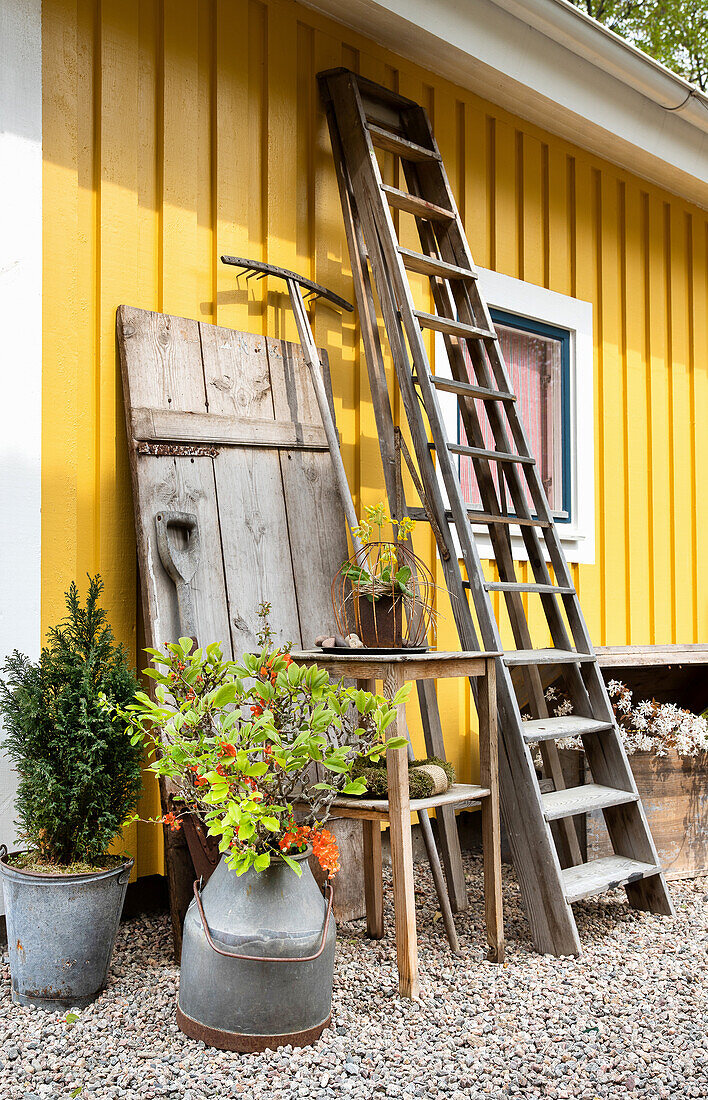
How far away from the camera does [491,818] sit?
104 inches

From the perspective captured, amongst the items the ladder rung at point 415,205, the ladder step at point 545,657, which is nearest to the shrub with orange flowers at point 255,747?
the ladder step at point 545,657

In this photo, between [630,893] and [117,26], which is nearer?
[117,26]

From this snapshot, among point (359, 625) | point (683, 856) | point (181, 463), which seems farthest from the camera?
point (683, 856)

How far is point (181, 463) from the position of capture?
9.35 ft

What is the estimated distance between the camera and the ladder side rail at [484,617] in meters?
2.64

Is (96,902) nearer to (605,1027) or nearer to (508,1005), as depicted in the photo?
(508,1005)

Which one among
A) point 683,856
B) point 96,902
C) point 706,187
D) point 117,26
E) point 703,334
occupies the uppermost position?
point 706,187

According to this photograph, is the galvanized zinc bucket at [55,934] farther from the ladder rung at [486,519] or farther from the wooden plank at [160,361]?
the ladder rung at [486,519]

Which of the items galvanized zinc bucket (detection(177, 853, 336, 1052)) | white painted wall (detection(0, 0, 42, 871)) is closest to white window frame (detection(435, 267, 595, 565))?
white painted wall (detection(0, 0, 42, 871))

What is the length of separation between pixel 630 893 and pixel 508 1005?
3.17ft

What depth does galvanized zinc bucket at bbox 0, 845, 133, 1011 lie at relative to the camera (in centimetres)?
221

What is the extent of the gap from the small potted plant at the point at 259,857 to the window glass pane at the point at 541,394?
231 centimetres

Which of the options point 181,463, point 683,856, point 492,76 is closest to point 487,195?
point 492,76

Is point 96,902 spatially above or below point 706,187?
below
